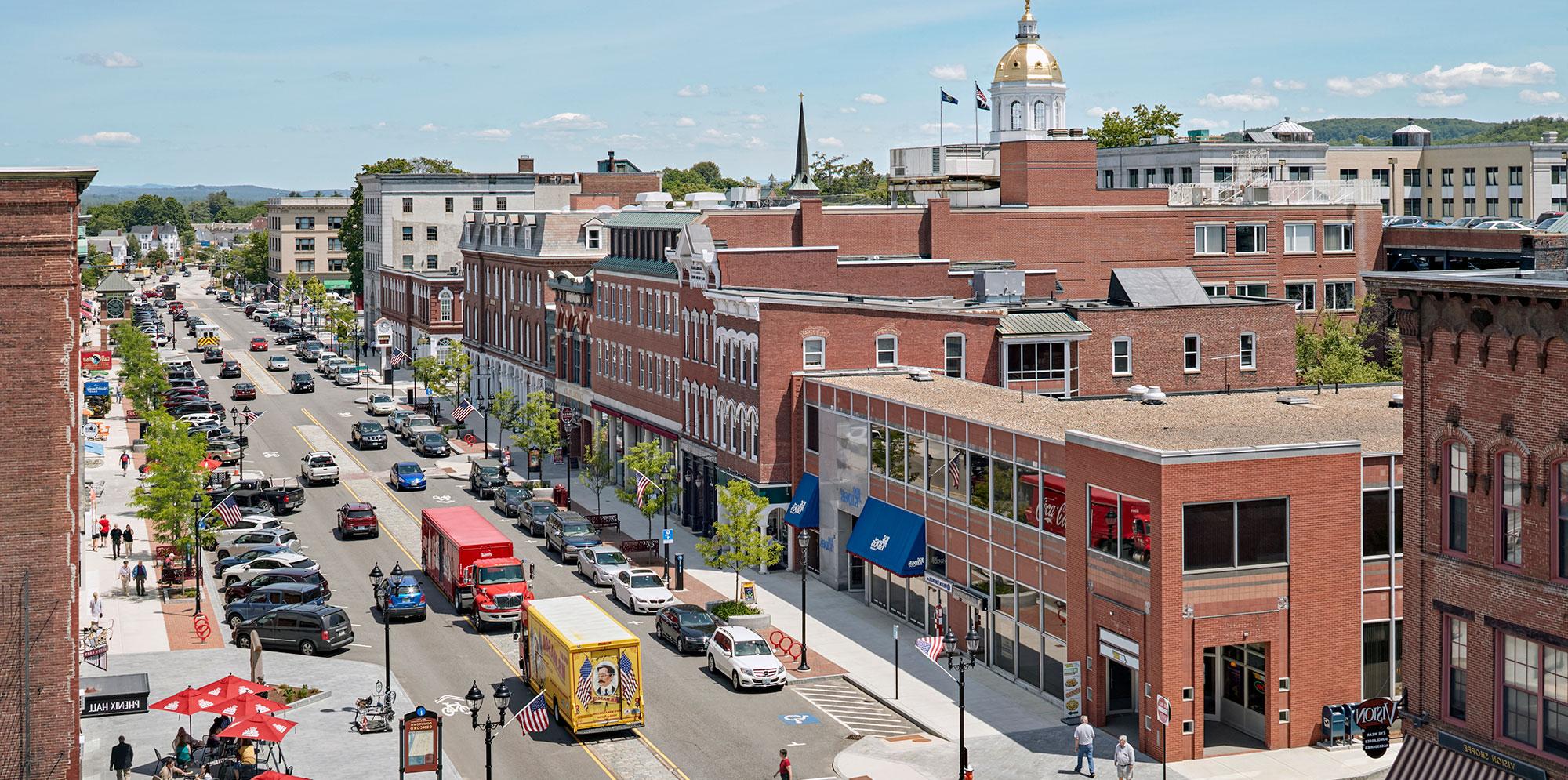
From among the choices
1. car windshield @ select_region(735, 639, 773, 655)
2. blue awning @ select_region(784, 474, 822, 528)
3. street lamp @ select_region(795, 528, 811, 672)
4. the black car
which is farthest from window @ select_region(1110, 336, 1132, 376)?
the black car

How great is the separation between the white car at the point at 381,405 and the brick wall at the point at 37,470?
83.7m

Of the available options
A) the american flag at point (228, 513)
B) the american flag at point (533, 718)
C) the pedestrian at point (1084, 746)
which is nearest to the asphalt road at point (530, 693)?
the american flag at point (533, 718)

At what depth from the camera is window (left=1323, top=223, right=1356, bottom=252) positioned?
9575 cm

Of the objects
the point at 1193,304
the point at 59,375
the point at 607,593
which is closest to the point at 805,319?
the point at 607,593

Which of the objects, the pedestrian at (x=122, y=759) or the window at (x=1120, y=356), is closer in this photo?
the pedestrian at (x=122, y=759)

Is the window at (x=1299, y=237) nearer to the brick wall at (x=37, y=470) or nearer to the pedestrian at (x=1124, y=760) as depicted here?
the pedestrian at (x=1124, y=760)

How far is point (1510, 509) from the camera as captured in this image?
3084 centimetres

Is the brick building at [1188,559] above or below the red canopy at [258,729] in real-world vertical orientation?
above

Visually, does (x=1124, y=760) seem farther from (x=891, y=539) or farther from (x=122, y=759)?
(x=122, y=759)

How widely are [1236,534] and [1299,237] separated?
55923 mm

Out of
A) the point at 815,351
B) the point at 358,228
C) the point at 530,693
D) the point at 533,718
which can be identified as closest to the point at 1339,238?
the point at 815,351

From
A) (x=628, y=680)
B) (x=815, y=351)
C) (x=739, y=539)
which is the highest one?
(x=815, y=351)

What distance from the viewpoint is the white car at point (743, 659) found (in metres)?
50.5

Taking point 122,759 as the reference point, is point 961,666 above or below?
above
